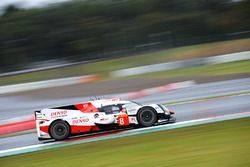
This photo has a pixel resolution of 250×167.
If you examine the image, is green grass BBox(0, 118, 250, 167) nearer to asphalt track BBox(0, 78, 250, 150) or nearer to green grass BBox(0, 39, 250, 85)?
asphalt track BBox(0, 78, 250, 150)

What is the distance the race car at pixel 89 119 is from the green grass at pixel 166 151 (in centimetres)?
65

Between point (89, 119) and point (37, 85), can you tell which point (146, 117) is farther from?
point (37, 85)

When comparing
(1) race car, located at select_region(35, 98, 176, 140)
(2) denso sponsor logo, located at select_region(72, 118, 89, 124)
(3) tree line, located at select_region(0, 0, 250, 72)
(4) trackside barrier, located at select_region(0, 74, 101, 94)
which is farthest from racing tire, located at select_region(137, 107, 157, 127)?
(3) tree line, located at select_region(0, 0, 250, 72)

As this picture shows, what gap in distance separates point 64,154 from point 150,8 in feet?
114

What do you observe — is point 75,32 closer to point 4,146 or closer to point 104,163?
point 4,146

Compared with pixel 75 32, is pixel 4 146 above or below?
below

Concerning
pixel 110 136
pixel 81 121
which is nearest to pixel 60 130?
pixel 81 121

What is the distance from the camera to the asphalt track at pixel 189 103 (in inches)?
453

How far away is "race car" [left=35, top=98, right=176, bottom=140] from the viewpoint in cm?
1038

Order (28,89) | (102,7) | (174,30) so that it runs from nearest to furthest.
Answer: (28,89), (174,30), (102,7)

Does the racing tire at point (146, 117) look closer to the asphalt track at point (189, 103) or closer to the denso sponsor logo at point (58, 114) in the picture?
the asphalt track at point (189, 103)

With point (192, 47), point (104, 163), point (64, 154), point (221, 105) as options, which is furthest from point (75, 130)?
point (192, 47)

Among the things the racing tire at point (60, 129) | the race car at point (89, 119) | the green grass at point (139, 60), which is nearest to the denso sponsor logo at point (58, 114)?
the race car at point (89, 119)

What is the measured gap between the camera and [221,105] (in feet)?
41.1
